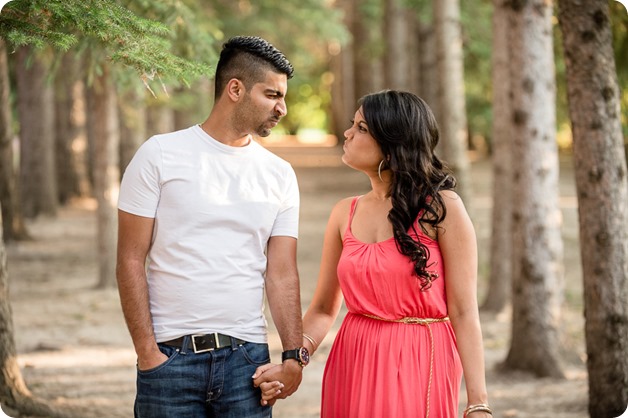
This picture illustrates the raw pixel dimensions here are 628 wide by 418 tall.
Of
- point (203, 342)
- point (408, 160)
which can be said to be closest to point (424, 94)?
point (408, 160)

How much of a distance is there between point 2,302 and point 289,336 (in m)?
3.15

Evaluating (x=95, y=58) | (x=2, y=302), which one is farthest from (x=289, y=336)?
(x=95, y=58)

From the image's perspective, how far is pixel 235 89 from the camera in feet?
11.9

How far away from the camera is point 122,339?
972 centimetres

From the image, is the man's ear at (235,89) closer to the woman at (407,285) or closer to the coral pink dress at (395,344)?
the woman at (407,285)

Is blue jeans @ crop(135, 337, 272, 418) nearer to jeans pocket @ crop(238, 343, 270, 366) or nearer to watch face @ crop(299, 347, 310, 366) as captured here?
jeans pocket @ crop(238, 343, 270, 366)

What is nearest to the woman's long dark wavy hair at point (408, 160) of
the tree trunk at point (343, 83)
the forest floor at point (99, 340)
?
the forest floor at point (99, 340)

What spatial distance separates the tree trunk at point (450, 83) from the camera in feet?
38.6

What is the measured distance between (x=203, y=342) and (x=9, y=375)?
3.40m

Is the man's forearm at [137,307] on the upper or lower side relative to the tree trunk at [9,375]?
upper

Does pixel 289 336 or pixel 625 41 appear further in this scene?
pixel 625 41

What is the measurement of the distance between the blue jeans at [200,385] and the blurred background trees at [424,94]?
1.44 m

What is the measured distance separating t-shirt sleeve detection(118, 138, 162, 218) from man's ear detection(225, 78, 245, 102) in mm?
420

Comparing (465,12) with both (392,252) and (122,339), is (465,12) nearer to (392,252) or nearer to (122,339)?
(122,339)
